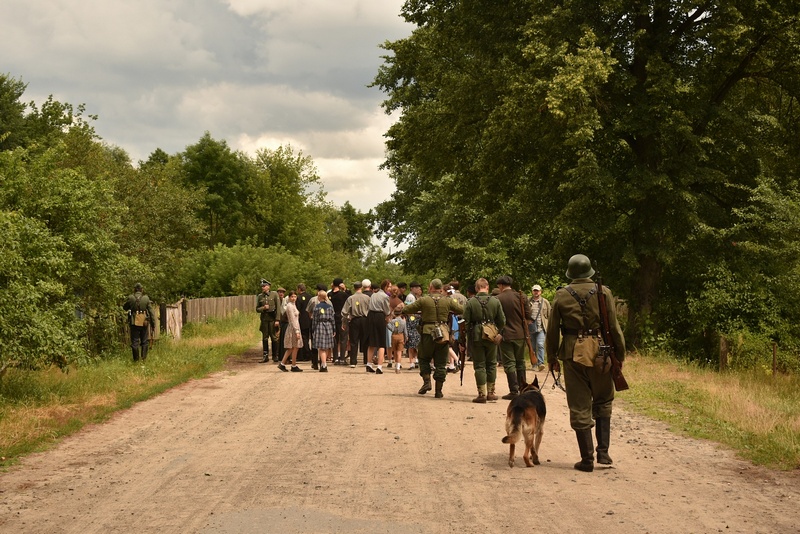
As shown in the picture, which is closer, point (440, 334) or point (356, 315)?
point (440, 334)

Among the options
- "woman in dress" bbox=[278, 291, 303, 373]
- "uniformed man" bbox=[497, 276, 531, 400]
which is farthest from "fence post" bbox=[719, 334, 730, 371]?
"woman in dress" bbox=[278, 291, 303, 373]

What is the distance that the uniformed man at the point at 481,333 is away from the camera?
1470cm

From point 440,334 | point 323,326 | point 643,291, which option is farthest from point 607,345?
point 643,291

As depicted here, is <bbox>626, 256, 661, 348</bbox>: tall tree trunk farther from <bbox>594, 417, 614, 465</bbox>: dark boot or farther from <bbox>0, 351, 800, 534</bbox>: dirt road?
<bbox>594, 417, 614, 465</bbox>: dark boot

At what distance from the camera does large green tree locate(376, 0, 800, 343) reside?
72.3 ft

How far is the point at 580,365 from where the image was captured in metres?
9.27

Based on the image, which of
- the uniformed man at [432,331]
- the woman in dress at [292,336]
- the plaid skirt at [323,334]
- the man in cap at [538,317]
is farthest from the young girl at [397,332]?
the uniformed man at [432,331]

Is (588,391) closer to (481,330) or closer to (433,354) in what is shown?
(481,330)

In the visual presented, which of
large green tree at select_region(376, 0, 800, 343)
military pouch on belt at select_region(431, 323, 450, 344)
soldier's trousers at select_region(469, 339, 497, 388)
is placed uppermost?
large green tree at select_region(376, 0, 800, 343)

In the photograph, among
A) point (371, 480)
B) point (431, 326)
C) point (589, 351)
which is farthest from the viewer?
point (431, 326)

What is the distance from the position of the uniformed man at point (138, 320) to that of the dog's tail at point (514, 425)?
13.9 metres

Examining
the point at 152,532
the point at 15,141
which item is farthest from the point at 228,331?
the point at 152,532

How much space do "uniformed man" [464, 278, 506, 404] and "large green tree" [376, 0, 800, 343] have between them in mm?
7176

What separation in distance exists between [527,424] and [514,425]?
5.0 inches
